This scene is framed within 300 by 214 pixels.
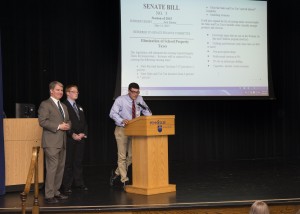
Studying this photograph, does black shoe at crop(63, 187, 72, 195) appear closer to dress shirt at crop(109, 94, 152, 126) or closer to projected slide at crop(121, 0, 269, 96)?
dress shirt at crop(109, 94, 152, 126)

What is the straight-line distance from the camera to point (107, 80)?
359 inches

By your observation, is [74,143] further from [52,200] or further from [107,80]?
[107,80]

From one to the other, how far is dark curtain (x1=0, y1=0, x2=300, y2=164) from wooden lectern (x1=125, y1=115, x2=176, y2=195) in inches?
107

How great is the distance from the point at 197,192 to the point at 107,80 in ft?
12.0

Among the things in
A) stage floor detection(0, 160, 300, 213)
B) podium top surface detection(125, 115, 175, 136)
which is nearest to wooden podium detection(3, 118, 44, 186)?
stage floor detection(0, 160, 300, 213)

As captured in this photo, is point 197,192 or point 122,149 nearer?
point 197,192

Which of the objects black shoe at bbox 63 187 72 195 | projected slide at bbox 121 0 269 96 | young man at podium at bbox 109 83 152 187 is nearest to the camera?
black shoe at bbox 63 187 72 195

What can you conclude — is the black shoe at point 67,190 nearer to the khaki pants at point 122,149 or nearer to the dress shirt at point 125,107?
the khaki pants at point 122,149

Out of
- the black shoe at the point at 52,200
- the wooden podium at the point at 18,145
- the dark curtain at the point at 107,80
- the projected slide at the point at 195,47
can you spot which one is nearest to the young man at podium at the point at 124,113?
the wooden podium at the point at 18,145

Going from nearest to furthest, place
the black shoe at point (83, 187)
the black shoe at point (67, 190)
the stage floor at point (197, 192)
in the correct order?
the stage floor at point (197, 192) → the black shoe at point (67, 190) → the black shoe at point (83, 187)

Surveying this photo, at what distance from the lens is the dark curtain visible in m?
8.57

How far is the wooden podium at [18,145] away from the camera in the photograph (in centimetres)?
620

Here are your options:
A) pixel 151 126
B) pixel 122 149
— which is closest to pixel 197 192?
pixel 151 126

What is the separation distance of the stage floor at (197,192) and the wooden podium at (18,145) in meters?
0.22
